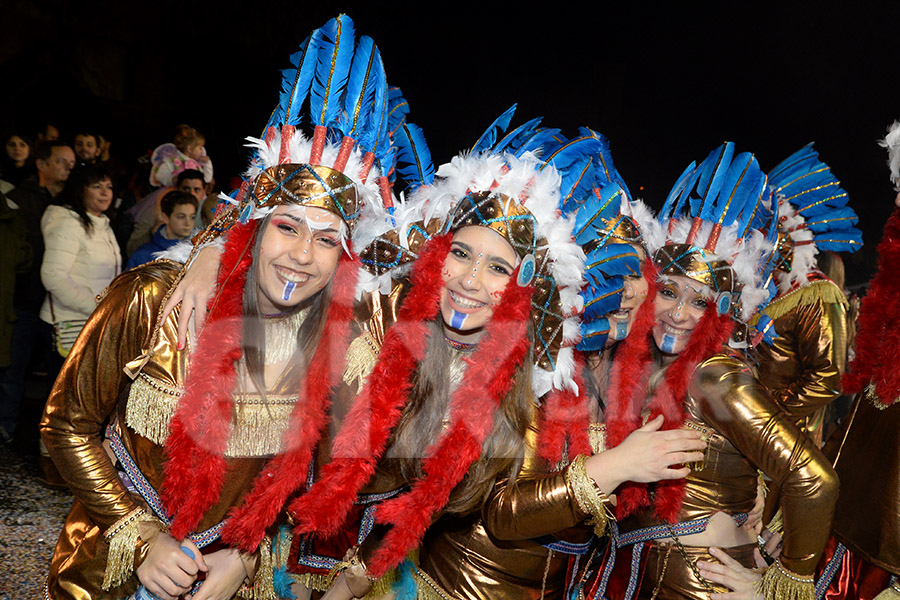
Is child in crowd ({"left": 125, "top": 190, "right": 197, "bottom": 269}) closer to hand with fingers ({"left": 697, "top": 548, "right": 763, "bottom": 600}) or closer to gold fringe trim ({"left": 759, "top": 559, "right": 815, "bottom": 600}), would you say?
hand with fingers ({"left": 697, "top": 548, "right": 763, "bottom": 600})

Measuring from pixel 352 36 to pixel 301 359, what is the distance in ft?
3.14

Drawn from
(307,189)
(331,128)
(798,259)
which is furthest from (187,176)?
(798,259)

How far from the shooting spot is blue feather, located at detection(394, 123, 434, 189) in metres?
2.35

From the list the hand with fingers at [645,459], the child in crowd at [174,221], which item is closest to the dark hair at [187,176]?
the child in crowd at [174,221]

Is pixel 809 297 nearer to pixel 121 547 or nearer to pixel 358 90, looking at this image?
pixel 358 90

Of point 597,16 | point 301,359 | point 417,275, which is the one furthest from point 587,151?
point 597,16

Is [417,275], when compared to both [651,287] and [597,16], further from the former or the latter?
[597,16]

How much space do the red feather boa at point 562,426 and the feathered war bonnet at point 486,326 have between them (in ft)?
0.17

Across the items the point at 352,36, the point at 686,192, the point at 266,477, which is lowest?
the point at 266,477

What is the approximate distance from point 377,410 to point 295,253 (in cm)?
48

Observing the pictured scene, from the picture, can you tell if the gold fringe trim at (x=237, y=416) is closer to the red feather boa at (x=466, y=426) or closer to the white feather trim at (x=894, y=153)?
the red feather boa at (x=466, y=426)

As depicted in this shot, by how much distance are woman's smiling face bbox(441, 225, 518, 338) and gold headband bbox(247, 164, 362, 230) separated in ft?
1.12

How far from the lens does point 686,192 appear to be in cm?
261

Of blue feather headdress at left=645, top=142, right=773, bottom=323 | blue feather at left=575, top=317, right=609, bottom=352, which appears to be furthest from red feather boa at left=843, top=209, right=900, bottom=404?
blue feather at left=575, top=317, right=609, bottom=352
